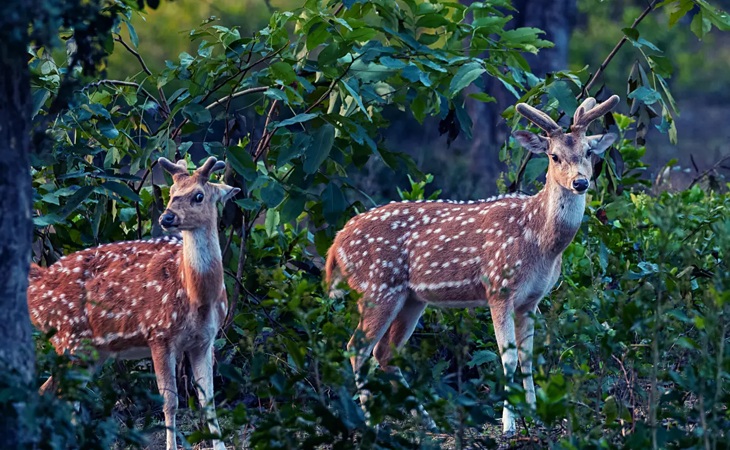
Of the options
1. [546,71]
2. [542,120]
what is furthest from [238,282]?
[546,71]

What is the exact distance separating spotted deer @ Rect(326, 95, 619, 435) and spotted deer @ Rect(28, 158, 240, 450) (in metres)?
0.84

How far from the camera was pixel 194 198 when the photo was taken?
17.7 ft

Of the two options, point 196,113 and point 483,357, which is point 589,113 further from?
point 196,113

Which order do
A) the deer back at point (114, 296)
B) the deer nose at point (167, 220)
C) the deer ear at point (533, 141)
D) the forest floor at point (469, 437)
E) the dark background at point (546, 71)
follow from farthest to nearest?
1. the dark background at point (546, 71)
2. the deer ear at point (533, 141)
3. the deer back at point (114, 296)
4. the deer nose at point (167, 220)
5. the forest floor at point (469, 437)

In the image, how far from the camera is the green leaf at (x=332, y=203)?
18.6ft

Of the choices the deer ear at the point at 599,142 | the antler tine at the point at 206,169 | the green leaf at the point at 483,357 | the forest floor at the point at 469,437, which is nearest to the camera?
the forest floor at the point at 469,437

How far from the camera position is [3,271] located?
3.31m

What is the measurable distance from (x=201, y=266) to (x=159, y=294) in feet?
1.02

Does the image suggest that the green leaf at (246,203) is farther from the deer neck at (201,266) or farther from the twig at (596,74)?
the twig at (596,74)

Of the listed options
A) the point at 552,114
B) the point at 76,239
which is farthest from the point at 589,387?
the point at 76,239

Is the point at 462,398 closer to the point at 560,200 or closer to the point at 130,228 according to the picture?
A: the point at 560,200

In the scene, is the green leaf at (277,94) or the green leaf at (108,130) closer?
the green leaf at (277,94)

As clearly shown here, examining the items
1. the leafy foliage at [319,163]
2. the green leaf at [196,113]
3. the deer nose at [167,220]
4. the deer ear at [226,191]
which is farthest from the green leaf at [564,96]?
the deer nose at [167,220]

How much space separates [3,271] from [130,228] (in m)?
3.38
